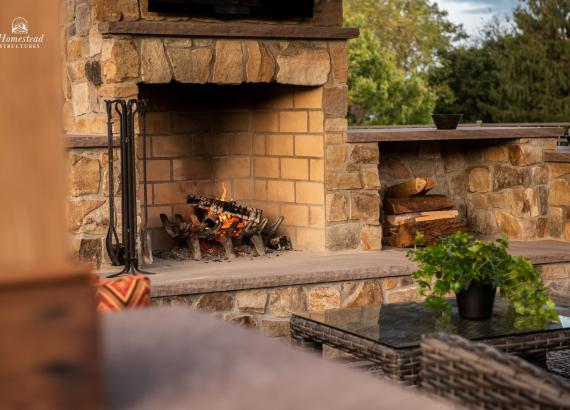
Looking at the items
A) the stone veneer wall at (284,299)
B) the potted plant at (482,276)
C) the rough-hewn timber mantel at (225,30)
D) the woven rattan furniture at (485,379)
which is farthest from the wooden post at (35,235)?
the rough-hewn timber mantel at (225,30)

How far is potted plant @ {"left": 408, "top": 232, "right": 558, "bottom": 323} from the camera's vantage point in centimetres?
345

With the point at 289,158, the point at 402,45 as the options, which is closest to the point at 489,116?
the point at 402,45

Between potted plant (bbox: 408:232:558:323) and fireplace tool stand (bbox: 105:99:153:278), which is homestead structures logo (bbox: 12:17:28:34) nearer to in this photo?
potted plant (bbox: 408:232:558:323)

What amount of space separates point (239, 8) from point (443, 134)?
1464 mm

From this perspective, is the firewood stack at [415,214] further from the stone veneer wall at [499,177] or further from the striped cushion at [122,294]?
the striped cushion at [122,294]

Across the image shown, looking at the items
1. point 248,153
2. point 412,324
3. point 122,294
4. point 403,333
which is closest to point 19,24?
point 122,294

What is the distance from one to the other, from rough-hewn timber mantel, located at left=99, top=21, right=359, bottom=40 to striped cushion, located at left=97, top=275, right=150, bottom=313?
2.61 meters

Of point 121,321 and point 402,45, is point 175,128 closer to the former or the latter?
point 121,321

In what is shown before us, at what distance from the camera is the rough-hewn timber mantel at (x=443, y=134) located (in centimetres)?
A: 559

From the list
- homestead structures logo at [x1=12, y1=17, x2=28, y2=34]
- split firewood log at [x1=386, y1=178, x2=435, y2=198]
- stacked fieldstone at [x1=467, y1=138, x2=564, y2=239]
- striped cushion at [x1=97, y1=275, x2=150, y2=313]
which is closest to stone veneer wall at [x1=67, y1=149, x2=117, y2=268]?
split firewood log at [x1=386, y1=178, x2=435, y2=198]

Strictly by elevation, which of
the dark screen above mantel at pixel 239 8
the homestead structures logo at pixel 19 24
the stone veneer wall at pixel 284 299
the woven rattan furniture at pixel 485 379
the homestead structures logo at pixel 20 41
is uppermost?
the dark screen above mantel at pixel 239 8

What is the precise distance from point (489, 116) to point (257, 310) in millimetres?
21227

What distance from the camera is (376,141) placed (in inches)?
221

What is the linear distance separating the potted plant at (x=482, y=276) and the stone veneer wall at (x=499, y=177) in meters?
2.69
